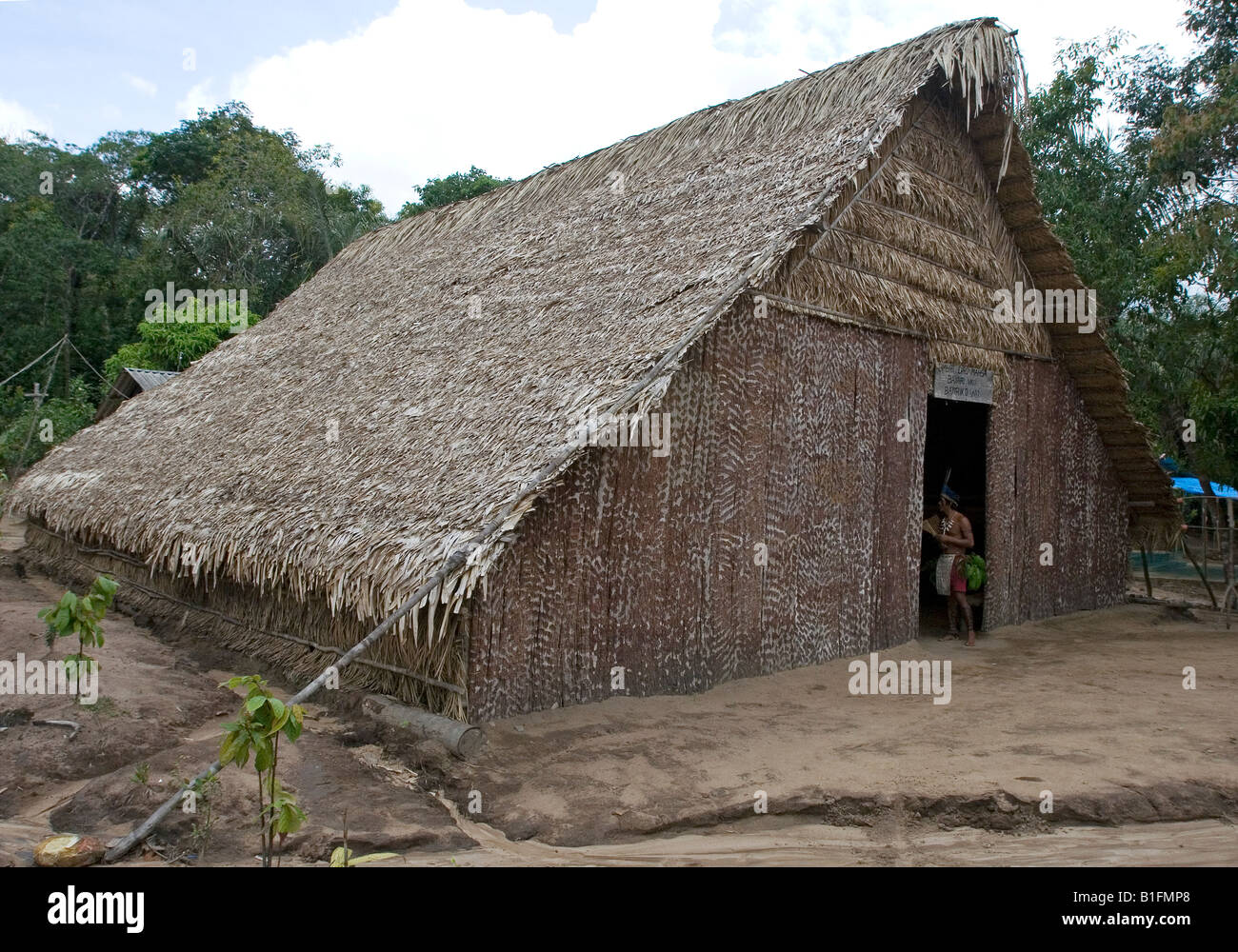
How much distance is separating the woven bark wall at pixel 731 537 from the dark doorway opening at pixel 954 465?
3.93m

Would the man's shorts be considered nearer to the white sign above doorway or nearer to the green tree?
the white sign above doorway

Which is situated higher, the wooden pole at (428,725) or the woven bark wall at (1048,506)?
the woven bark wall at (1048,506)

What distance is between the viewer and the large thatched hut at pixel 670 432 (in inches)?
233

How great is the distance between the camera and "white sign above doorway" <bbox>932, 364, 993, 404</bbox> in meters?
8.62

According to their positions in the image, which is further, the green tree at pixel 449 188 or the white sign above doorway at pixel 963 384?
the green tree at pixel 449 188

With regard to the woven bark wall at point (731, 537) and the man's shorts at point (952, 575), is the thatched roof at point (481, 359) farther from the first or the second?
the man's shorts at point (952, 575)

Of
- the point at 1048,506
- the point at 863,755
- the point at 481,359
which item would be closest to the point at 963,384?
the point at 1048,506

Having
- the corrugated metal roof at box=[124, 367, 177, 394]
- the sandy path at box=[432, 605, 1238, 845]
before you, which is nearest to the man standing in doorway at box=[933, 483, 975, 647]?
the sandy path at box=[432, 605, 1238, 845]

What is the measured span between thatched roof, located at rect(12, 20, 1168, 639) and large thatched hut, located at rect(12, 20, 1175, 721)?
37mm

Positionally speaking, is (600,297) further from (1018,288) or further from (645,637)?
(1018,288)

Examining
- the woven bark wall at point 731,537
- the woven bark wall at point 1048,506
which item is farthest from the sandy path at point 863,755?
the woven bark wall at point 1048,506

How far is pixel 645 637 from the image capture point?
6348 millimetres
